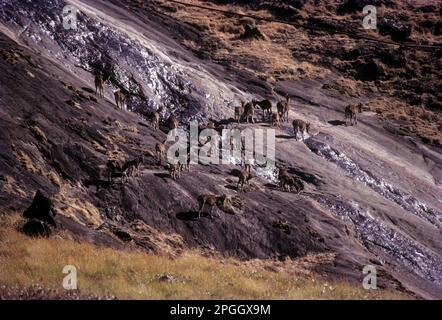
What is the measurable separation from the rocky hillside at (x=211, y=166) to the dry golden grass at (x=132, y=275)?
1.55 meters

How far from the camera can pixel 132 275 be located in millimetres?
15578

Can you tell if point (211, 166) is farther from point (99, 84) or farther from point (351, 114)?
point (351, 114)

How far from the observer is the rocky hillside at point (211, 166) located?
2162cm

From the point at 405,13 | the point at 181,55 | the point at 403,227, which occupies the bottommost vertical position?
the point at 403,227

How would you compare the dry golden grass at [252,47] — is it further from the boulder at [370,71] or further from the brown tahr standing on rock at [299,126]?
the brown tahr standing on rock at [299,126]

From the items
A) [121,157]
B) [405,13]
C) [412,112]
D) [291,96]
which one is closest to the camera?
[121,157]

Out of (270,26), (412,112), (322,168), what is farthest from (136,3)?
(322,168)

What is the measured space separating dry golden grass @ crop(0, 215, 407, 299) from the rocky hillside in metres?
1.55

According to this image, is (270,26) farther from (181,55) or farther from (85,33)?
(85,33)

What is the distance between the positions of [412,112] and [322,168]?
20819 millimetres

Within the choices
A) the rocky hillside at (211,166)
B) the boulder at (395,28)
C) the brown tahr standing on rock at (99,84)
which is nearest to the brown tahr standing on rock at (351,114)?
the rocky hillside at (211,166)

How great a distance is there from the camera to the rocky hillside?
21.6m

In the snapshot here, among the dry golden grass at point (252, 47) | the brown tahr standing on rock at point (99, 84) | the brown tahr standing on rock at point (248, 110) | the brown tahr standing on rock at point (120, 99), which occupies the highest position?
the dry golden grass at point (252, 47)

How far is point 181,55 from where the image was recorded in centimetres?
4200
